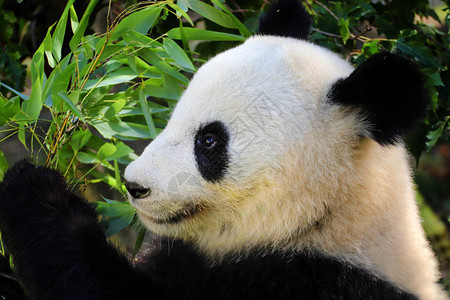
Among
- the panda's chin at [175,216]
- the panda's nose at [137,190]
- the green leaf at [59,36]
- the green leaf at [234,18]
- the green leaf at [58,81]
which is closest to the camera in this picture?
the panda's nose at [137,190]

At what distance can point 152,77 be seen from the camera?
236cm

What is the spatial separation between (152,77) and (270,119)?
601mm

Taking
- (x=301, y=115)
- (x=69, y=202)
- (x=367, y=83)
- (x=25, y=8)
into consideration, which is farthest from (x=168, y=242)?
(x=25, y=8)

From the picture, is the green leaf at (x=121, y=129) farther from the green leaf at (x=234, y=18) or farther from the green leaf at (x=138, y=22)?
the green leaf at (x=234, y=18)

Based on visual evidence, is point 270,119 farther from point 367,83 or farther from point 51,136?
point 51,136

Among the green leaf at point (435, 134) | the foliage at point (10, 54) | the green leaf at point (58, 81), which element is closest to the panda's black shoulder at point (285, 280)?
the green leaf at point (58, 81)

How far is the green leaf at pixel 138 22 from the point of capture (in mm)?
2254

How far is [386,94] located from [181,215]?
78 cm

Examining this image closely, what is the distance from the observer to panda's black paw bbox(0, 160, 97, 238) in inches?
83.7

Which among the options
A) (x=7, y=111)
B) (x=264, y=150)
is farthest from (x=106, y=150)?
(x=264, y=150)

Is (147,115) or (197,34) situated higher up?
(197,34)

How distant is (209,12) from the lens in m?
2.37

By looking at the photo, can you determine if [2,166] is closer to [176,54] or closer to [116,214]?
[116,214]

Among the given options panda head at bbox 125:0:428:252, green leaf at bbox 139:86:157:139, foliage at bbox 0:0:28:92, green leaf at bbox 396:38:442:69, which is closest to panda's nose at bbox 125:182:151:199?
panda head at bbox 125:0:428:252
